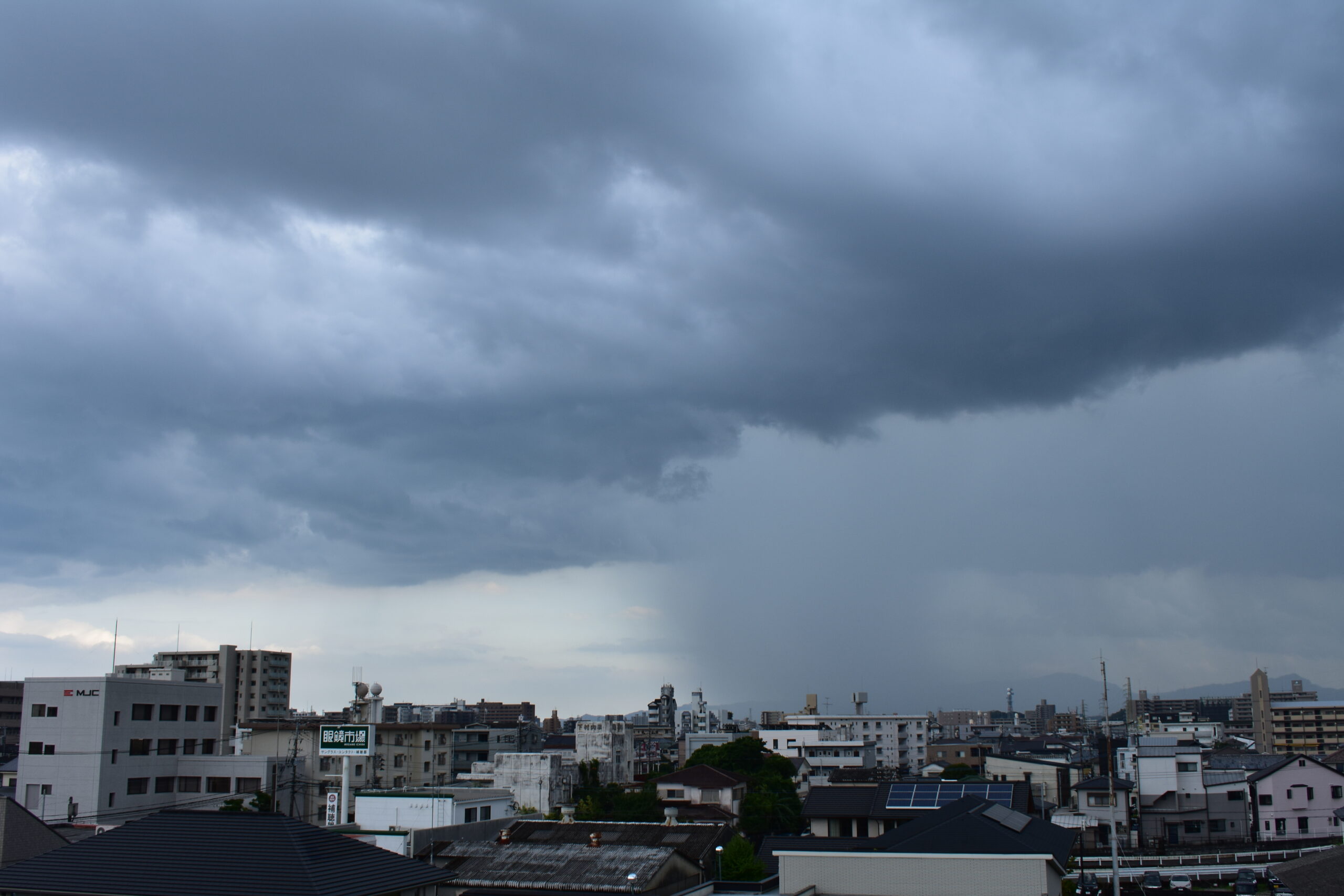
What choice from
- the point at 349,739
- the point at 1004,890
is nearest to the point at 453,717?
the point at 349,739

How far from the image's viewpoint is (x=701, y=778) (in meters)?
94.6

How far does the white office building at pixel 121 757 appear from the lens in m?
80.4

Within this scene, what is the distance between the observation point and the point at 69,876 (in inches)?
1220

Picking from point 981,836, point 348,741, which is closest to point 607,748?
point 348,741

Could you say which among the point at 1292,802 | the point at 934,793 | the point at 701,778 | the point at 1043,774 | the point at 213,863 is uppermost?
the point at 213,863

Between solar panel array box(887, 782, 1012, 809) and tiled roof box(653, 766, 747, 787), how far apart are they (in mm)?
27360

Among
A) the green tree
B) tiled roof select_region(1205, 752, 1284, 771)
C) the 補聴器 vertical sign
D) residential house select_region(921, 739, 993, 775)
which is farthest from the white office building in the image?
residential house select_region(921, 739, 993, 775)

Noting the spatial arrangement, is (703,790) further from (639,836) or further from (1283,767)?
(1283,767)

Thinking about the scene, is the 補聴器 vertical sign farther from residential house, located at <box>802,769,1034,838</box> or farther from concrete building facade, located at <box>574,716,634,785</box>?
concrete building facade, located at <box>574,716,634,785</box>

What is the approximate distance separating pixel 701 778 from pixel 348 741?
4092cm

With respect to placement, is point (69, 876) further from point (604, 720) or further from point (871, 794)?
point (604, 720)

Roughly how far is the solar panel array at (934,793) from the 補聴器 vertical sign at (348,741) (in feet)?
114

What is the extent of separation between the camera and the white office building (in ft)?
264

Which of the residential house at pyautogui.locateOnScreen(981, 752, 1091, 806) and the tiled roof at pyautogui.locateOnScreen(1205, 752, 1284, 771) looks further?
the residential house at pyautogui.locateOnScreen(981, 752, 1091, 806)
